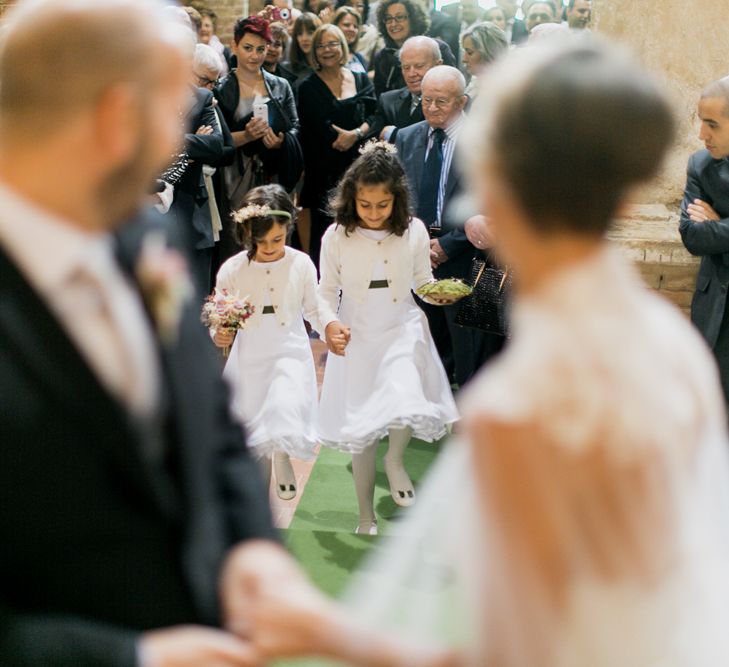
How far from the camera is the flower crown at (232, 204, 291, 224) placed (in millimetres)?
4785

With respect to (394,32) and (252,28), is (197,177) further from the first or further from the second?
(394,32)

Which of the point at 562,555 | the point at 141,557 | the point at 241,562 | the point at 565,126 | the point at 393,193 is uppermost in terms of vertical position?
the point at 565,126

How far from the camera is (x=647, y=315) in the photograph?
1.31 meters

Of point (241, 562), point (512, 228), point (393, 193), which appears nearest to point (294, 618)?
point (241, 562)

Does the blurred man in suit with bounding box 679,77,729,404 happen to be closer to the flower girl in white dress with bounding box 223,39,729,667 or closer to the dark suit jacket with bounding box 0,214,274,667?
the flower girl in white dress with bounding box 223,39,729,667

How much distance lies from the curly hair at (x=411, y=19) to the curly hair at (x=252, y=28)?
1.66 metres

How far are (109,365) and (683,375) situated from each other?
0.77 meters

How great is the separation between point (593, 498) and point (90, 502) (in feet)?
2.20

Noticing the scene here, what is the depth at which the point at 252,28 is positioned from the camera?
6914mm

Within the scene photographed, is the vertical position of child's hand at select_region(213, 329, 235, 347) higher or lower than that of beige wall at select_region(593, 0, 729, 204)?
lower

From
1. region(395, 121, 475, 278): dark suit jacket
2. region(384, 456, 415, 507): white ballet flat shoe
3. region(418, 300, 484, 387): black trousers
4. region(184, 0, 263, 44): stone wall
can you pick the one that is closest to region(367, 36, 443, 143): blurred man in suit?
region(395, 121, 475, 278): dark suit jacket

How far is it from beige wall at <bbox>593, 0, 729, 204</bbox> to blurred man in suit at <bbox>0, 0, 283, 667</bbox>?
5018mm

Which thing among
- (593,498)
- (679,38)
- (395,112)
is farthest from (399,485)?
(593,498)

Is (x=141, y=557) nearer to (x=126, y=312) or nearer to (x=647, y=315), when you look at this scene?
(x=126, y=312)
